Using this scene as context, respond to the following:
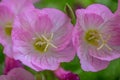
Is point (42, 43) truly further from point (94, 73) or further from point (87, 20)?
point (94, 73)

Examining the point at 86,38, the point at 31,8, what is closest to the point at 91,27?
the point at 86,38

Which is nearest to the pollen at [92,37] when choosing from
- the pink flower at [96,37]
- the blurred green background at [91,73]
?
the pink flower at [96,37]

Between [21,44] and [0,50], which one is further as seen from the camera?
[0,50]

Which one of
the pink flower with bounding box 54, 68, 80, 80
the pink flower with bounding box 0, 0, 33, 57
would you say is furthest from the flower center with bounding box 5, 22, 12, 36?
the pink flower with bounding box 54, 68, 80, 80

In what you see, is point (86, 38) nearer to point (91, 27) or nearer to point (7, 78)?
point (91, 27)

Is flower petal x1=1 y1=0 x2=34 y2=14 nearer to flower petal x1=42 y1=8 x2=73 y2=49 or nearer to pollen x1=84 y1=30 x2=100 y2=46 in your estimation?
flower petal x1=42 y1=8 x2=73 y2=49

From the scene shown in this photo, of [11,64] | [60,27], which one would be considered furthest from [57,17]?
[11,64]
